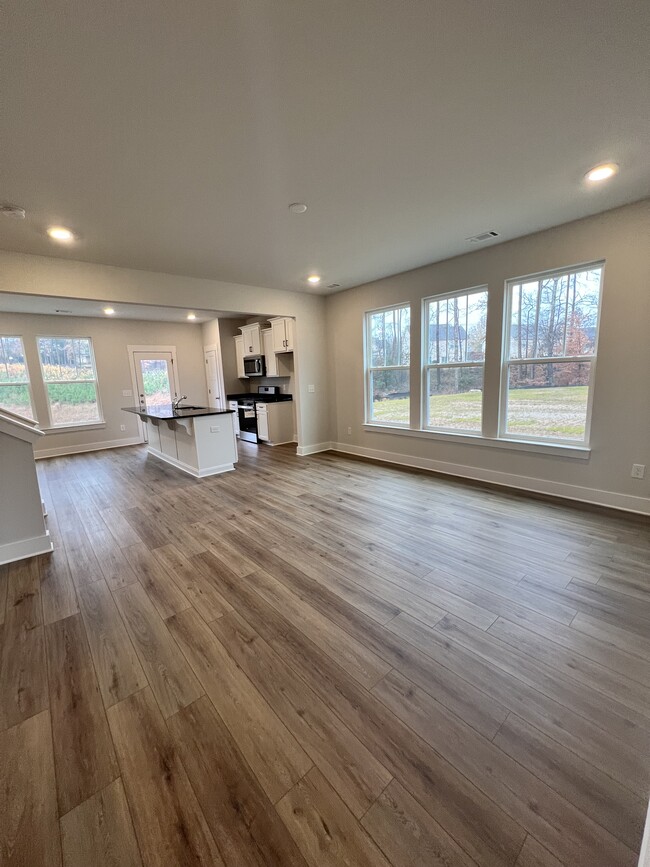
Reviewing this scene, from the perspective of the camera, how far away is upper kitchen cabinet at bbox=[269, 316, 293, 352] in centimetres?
613

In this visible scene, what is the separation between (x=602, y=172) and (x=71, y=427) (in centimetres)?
832

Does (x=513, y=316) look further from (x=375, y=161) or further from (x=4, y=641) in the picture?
(x=4, y=641)

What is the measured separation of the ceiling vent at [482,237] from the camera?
11.3 feet

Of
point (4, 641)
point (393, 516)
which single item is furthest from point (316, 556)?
point (4, 641)

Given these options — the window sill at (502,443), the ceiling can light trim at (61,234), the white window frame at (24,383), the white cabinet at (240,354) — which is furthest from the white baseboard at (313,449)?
the white window frame at (24,383)

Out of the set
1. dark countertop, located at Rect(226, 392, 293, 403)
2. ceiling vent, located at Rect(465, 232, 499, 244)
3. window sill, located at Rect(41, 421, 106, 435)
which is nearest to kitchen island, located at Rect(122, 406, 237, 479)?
dark countertop, located at Rect(226, 392, 293, 403)

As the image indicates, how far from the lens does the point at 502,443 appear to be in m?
4.01

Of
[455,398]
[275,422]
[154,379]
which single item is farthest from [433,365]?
Answer: [154,379]

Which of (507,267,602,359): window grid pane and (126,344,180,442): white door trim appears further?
(126,344,180,442): white door trim

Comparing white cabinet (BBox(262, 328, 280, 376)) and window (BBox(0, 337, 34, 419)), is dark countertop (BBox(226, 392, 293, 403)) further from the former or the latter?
window (BBox(0, 337, 34, 419))

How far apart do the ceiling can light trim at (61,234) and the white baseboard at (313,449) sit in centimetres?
396

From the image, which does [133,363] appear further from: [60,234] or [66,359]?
→ [60,234]

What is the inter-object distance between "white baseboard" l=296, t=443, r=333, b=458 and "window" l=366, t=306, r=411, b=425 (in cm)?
108

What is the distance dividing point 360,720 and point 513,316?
13.2 feet
